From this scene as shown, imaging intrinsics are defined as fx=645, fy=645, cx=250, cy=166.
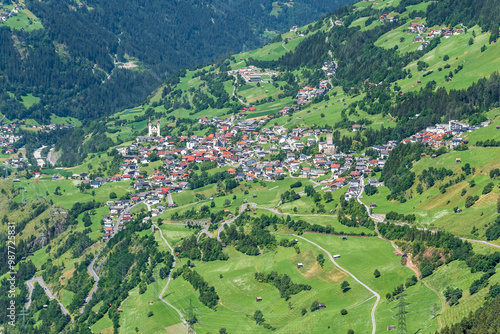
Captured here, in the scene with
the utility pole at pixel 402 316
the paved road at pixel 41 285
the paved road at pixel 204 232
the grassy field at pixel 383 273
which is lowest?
the paved road at pixel 41 285

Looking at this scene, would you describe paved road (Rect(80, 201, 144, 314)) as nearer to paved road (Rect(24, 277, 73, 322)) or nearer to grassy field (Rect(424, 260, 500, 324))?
paved road (Rect(24, 277, 73, 322))

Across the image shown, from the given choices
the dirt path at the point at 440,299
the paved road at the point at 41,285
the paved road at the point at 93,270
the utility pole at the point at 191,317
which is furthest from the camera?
the paved road at the point at 41,285

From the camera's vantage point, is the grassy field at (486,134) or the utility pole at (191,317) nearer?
the utility pole at (191,317)

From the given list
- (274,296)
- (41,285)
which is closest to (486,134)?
(274,296)

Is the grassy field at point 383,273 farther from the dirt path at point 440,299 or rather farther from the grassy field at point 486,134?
the grassy field at point 486,134

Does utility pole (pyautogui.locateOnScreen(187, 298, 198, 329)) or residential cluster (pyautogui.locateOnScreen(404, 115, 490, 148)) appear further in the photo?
residential cluster (pyautogui.locateOnScreen(404, 115, 490, 148))

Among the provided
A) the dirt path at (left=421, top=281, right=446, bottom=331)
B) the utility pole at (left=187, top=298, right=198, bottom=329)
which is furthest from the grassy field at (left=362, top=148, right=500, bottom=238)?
the utility pole at (left=187, top=298, right=198, bottom=329)

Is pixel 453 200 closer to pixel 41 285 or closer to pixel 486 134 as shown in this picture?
pixel 486 134

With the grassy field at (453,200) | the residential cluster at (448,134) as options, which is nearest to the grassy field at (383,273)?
the grassy field at (453,200)

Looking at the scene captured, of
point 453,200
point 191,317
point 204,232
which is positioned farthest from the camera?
point 204,232

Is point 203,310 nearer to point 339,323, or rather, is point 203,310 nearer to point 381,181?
point 339,323

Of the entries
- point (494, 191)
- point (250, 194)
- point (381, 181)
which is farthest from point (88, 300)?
point (494, 191)
